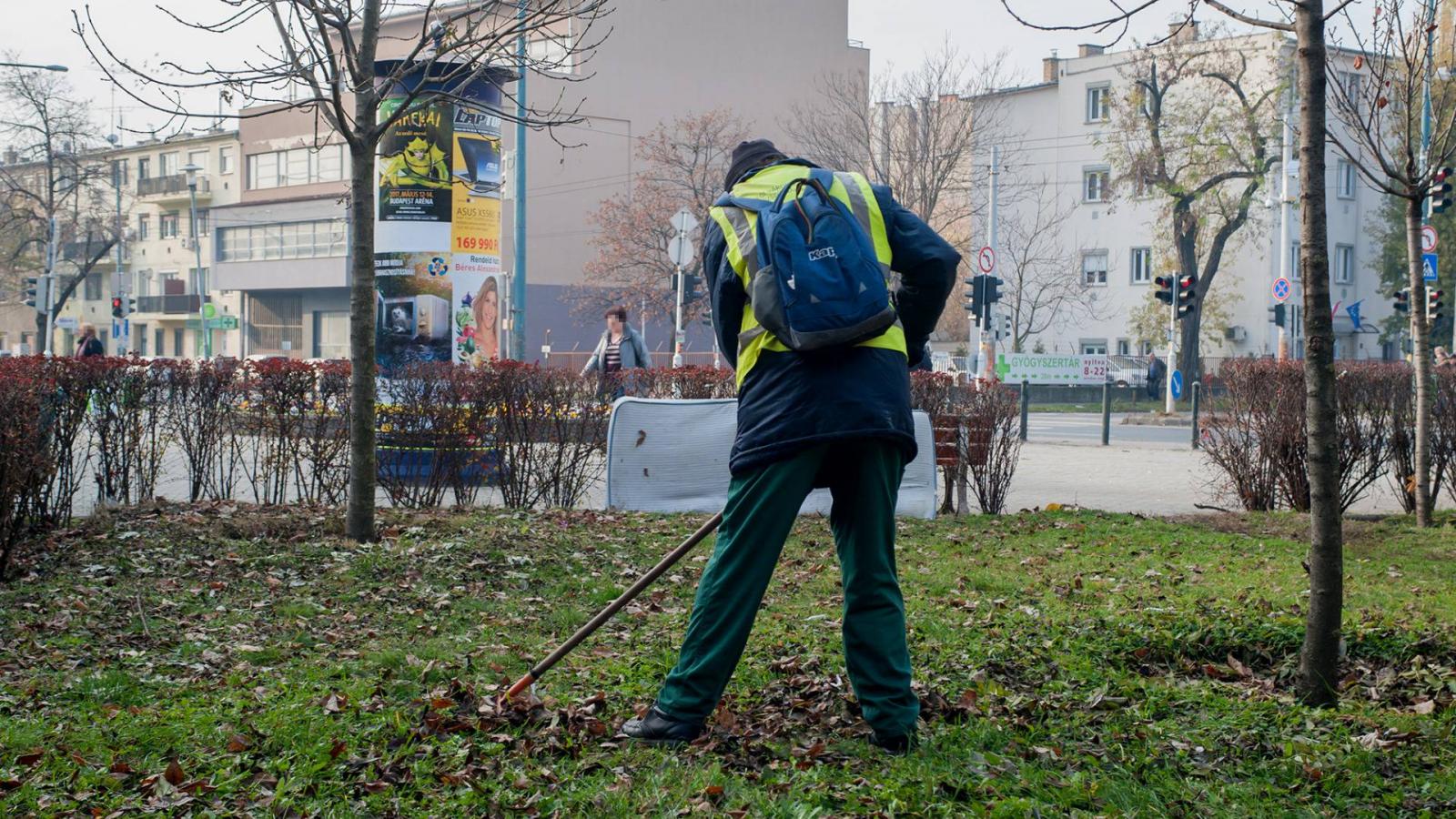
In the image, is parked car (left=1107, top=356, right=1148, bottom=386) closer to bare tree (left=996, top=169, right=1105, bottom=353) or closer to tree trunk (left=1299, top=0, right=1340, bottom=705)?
bare tree (left=996, top=169, right=1105, bottom=353)

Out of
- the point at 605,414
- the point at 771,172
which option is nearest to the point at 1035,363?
the point at 605,414

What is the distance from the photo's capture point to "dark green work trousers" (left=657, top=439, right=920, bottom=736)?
388 centimetres

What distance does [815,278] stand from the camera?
3.71 metres

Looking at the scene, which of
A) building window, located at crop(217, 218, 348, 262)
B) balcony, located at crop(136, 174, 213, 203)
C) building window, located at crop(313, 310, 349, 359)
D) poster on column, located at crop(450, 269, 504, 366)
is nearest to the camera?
poster on column, located at crop(450, 269, 504, 366)

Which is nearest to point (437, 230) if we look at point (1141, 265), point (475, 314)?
point (475, 314)

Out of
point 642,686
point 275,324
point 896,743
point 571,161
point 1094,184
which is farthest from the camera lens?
point 275,324

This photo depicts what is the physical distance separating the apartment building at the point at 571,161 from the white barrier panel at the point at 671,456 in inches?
1419

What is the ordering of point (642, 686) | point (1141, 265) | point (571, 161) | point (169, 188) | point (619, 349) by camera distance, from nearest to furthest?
point (642, 686)
point (619, 349)
point (1141, 265)
point (571, 161)
point (169, 188)

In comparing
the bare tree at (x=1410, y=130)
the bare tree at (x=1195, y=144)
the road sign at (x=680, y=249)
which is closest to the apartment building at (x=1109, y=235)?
the bare tree at (x=1195, y=144)

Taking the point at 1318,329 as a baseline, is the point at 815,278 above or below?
above

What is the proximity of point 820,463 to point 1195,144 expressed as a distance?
37283mm

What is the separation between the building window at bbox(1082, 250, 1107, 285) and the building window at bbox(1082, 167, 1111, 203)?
206cm

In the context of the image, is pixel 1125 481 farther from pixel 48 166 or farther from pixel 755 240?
pixel 48 166

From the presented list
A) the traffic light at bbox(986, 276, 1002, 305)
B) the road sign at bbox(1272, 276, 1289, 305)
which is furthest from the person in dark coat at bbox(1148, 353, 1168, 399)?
the traffic light at bbox(986, 276, 1002, 305)
